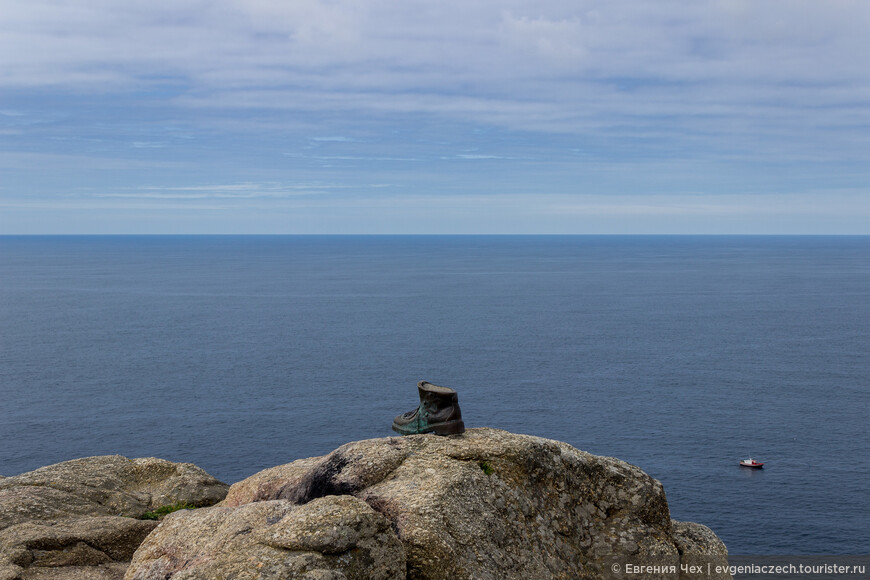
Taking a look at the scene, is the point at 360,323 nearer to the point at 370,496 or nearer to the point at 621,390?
the point at 621,390

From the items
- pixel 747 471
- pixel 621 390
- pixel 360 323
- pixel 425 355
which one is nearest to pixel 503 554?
pixel 747 471

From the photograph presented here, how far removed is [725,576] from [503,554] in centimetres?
644

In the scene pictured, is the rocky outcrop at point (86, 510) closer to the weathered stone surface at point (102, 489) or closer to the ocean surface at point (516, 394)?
the weathered stone surface at point (102, 489)

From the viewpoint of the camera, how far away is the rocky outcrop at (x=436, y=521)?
13.6m

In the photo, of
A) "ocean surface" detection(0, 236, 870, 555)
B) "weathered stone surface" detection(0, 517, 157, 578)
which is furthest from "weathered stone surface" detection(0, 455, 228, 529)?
"ocean surface" detection(0, 236, 870, 555)

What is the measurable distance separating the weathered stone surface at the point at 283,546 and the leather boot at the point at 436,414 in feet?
11.8

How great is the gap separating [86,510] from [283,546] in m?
8.66

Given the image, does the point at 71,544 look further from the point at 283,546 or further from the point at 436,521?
the point at 436,521

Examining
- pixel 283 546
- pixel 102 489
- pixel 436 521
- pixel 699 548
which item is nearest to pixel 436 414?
pixel 436 521

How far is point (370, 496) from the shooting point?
15.5m

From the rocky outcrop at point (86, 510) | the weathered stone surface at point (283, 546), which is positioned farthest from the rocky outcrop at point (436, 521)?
the rocky outcrop at point (86, 510)

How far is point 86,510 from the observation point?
19.2 meters

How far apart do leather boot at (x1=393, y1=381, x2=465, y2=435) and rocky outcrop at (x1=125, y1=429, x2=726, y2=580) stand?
1.16ft

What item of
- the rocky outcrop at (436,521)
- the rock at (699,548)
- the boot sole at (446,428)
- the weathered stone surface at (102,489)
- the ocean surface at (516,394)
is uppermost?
the boot sole at (446,428)
